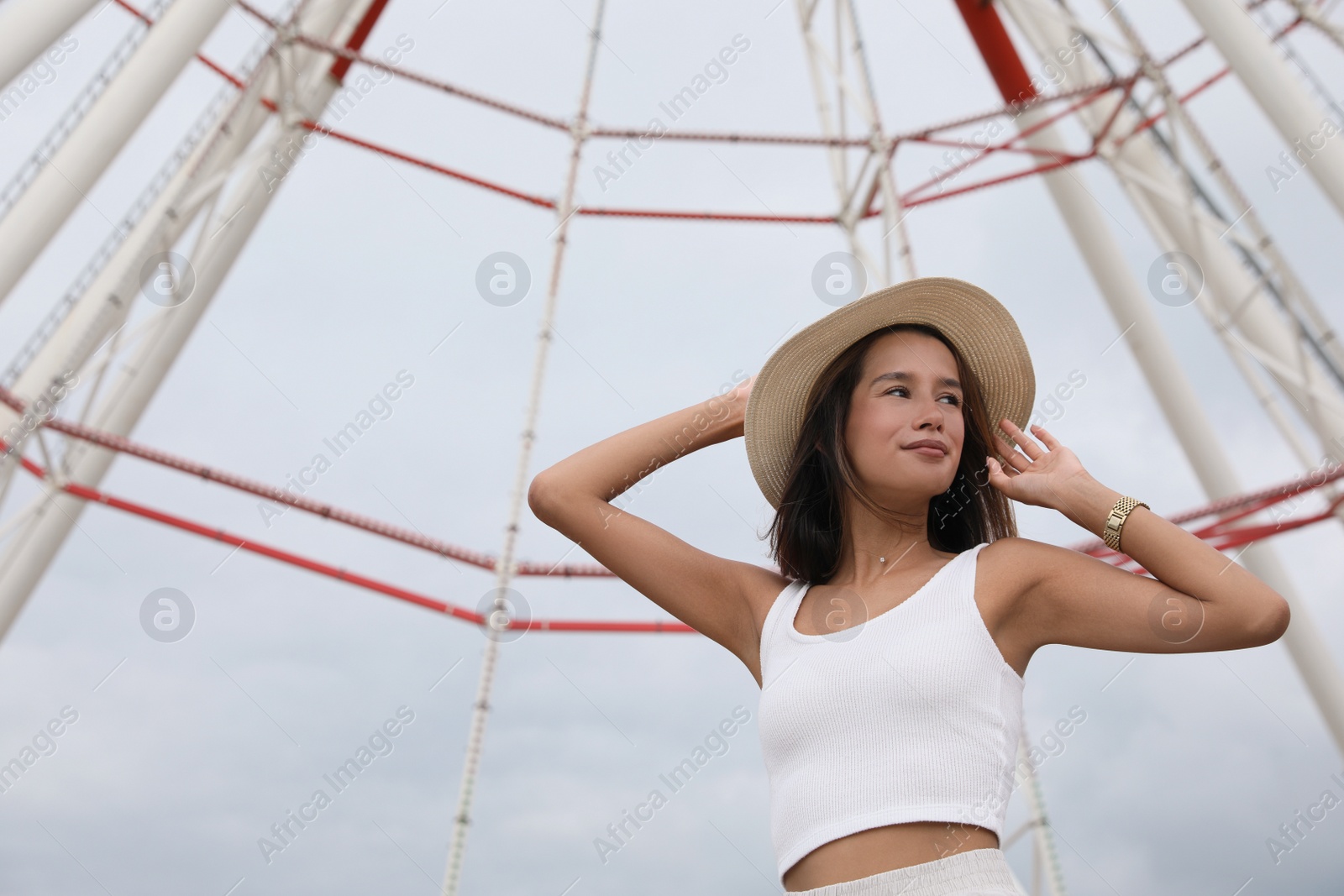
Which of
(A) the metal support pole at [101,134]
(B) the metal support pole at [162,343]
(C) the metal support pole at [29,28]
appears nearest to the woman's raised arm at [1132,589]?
(C) the metal support pole at [29,28]

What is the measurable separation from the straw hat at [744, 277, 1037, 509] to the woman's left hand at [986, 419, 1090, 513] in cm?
A: 11

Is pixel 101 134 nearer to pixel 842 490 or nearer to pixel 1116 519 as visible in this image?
pixel 842 490

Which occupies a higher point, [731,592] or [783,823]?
[731,592]

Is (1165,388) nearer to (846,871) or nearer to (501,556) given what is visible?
(501,556)

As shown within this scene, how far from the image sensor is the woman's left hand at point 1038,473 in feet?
5.55

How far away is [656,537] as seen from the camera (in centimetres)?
196

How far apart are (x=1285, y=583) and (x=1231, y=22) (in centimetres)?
350

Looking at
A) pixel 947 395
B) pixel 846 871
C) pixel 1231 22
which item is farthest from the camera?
pixel 1231 22

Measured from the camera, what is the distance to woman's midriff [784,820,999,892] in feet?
4.87

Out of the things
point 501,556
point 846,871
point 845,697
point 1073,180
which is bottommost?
point 846,871

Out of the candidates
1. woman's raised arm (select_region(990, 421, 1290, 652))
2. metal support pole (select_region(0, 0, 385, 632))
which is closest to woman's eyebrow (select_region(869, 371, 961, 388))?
woman's raised arm (select_region(990, 421, 1290, 652))

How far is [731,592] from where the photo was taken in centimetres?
197

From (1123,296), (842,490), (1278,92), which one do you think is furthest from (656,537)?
(1123,296)

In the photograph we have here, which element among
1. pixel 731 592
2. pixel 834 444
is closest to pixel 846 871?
pixel 731 592
